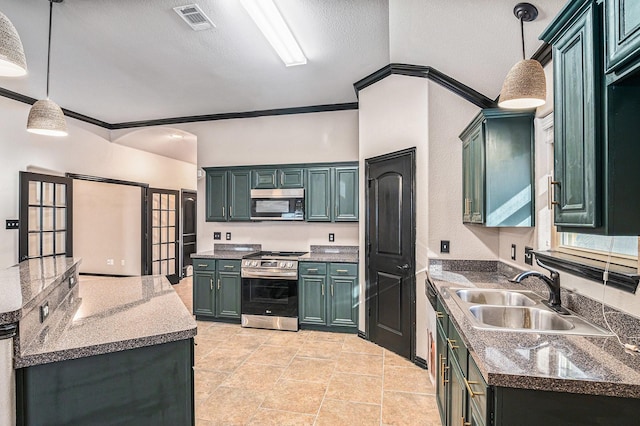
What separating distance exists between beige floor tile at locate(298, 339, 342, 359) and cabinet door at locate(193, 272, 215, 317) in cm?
152

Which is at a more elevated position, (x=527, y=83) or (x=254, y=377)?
(x=527, y=83)

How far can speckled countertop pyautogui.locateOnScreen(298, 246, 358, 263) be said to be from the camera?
168 inches

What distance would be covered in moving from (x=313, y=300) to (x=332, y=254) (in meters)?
0.71

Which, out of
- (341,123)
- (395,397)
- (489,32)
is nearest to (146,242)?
(341,123)

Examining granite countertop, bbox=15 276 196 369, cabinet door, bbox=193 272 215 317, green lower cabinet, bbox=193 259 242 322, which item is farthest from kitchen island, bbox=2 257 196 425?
cabinet door, bbox=193 272 215 317

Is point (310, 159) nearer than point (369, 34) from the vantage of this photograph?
No

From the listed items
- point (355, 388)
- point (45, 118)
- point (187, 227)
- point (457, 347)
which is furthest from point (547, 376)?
point (187, 227)

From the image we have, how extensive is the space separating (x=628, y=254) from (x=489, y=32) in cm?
165

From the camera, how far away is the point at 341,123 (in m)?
4.87

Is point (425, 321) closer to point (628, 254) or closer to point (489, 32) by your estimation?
point (628, 254)

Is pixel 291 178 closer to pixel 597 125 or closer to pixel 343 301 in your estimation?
pixel 343 301

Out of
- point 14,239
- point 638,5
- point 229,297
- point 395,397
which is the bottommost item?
point 395,397

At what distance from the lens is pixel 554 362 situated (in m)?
1.25

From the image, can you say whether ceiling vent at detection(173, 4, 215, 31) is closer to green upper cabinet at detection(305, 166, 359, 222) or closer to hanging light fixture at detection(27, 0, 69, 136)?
hanging light fixture at detection(27, 0, 69, 136)
